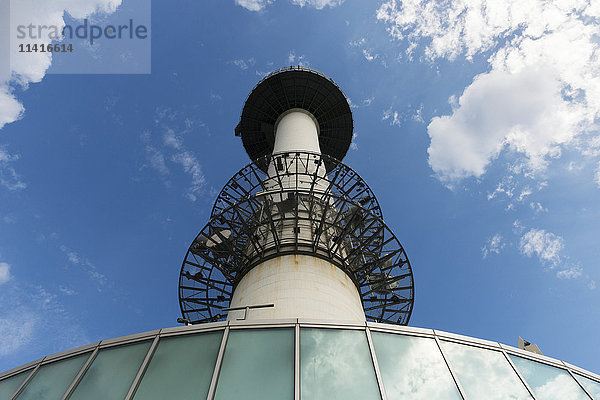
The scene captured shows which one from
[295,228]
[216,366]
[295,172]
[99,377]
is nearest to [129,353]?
[99,377]

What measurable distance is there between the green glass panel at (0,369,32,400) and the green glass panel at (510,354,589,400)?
1702cm

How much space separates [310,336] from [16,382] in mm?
10665

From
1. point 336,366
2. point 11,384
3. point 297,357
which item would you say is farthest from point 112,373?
point 336,366

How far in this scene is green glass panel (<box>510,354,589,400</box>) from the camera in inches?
505

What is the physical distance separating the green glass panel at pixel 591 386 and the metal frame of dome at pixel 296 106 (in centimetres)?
3439

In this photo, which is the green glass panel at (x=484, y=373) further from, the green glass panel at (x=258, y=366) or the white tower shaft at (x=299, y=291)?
the white tower shaft at (x=299, y=291)

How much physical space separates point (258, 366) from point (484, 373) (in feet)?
23.4

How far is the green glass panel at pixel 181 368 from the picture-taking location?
11.3 meters

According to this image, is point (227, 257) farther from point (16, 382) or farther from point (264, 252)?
point (16, 382)

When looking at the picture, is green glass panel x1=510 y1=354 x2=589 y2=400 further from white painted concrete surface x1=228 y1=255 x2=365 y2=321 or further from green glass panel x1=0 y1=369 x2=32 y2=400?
green glass panel x1=0 y1=369 x2=32 y2=400

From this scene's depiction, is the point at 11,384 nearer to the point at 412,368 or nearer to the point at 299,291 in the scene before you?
the point at 299,291

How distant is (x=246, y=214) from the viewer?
24859 millimetres

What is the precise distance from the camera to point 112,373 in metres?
12.7

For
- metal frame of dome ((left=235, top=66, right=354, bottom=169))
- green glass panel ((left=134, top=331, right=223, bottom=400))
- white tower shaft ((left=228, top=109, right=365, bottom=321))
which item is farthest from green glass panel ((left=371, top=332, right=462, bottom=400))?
metal frame of dome ((left=235, top=66, right=354, bottom=169))
